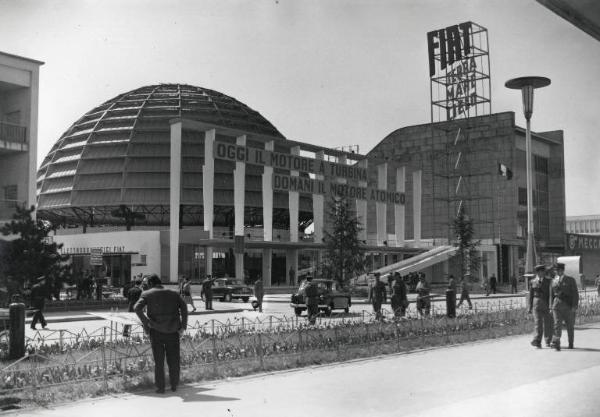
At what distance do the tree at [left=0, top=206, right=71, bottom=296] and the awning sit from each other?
32.7 m

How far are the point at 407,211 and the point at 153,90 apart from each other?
3666 centimetres

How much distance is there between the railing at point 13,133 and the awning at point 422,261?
105ft

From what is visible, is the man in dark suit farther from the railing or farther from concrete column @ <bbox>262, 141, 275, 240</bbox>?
concrete column @ <bbox>262, 141, 275, 240</bbox>

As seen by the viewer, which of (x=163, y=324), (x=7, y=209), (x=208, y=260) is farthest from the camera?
(x=208, y=260)

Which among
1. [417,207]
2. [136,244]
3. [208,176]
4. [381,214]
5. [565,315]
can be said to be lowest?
[565,315]

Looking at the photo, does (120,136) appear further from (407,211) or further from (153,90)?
(407,211)

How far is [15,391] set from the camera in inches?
391

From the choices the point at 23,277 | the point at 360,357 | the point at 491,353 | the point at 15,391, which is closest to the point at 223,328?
the point at 360,357

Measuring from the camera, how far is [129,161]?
77562mm

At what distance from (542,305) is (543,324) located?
1.36 ft

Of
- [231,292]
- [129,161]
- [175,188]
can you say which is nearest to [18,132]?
[231,292]

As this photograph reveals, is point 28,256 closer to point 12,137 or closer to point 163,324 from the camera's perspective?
point 12,137

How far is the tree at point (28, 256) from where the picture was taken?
29656mm

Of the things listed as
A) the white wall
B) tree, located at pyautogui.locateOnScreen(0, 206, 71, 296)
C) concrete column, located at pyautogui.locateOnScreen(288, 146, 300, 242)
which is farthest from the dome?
tree, located at pyautogui.locateOnScreen(0, 206, 71, 296)
